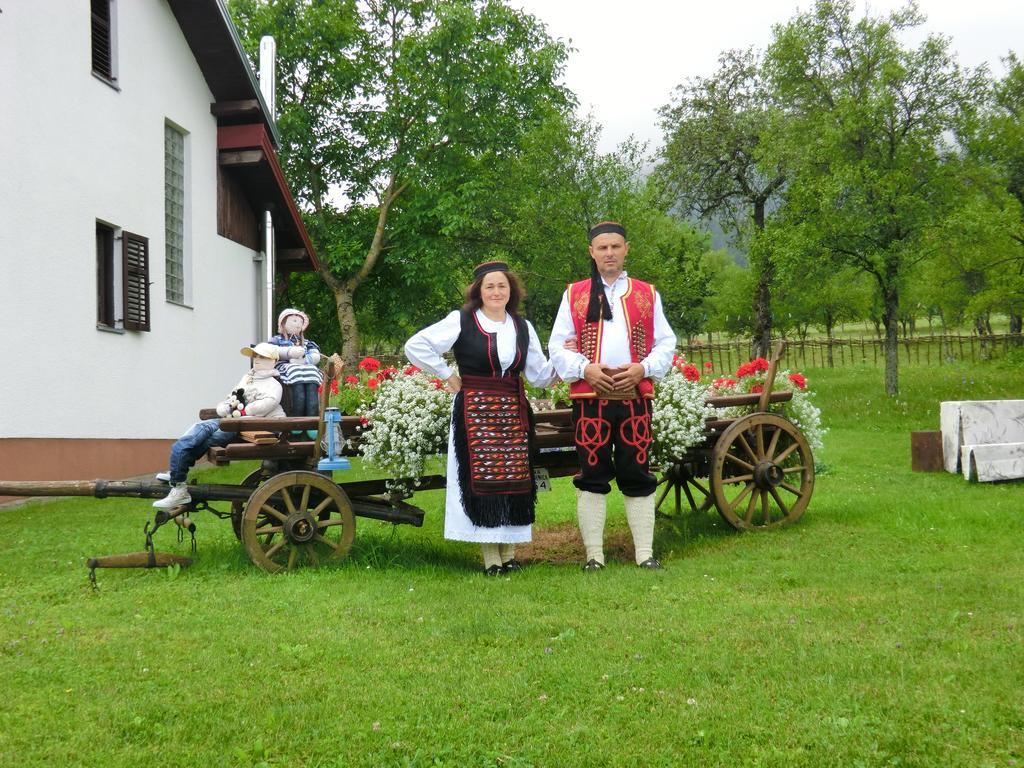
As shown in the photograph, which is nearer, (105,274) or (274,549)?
(274,549)

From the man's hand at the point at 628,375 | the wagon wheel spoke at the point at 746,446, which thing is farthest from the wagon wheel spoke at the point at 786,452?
the man's hand at the point at 628,375

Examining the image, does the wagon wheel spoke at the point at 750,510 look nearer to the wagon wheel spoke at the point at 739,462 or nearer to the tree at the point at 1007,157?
the wagon wheel spoke at the point at 739,462

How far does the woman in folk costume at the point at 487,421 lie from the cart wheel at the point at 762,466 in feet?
5.01

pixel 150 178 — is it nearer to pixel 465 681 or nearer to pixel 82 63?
pixel 82 63

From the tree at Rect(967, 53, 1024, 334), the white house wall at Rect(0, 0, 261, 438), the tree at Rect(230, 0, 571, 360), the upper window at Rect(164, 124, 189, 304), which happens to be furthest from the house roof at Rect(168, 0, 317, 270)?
the tree at Rect(967, 53, 1024, 334)

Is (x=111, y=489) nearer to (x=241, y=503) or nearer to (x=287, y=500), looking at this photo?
(x=287, y=500)

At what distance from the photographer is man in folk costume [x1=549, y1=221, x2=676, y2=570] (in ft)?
20.1

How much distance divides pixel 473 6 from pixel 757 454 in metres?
21.4

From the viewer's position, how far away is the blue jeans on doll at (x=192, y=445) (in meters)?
6.05

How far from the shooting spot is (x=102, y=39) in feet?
39.9

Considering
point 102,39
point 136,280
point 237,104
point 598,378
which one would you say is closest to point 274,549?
point 598,378

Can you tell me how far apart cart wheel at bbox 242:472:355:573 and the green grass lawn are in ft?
0.65

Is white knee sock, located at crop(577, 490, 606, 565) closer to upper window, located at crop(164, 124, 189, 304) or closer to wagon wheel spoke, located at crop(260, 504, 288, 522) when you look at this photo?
wagon wheel spoke, located at crop(260, 504, 288, 522)

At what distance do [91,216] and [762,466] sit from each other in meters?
8.56
